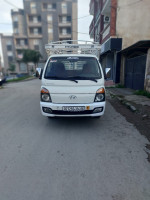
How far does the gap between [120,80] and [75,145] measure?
1066 cm

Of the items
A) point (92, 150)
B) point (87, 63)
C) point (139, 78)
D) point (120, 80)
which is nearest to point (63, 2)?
point (120, 80)

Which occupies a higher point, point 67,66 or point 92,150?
point 67,66

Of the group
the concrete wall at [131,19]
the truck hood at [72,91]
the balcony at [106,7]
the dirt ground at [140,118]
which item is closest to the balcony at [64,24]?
the balcony at [106,7]

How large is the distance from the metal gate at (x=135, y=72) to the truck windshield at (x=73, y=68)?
19.8 feet

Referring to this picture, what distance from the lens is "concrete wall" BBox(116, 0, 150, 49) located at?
38.6 feet

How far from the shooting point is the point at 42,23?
4175cm

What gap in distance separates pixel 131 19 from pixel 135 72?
18.0 ft

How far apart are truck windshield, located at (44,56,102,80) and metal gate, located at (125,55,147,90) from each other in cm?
603

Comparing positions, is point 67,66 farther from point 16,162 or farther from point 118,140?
point 16,162

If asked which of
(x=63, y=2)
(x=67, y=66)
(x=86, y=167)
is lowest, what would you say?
(x=86, y=167)

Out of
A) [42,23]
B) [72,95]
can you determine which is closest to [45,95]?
[72,95]

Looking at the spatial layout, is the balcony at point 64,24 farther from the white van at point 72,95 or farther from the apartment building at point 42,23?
the white van at point 72,95

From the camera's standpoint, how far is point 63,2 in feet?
136

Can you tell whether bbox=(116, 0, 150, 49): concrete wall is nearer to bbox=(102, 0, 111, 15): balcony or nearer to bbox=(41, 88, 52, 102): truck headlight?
bbox=(102, 0, 111, 15): balcony
